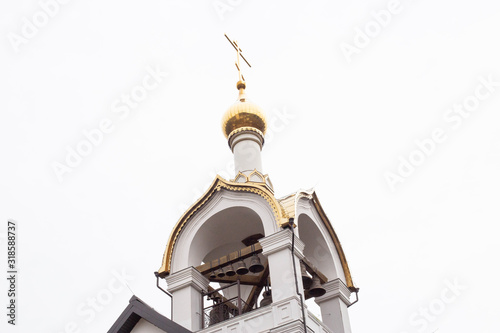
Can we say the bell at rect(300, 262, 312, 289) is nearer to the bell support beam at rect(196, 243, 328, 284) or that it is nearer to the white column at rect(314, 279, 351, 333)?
the bell support beam at rect(196, 243, 328, 284)

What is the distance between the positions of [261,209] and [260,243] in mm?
723

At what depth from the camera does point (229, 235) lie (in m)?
14.0

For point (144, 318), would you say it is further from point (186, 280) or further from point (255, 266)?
point (255, 266)

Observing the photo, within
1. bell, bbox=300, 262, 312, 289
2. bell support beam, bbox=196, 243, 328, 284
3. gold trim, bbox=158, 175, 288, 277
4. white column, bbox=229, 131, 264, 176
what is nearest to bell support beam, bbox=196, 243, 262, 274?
bell support beam, bbox=196, 243, 328, 284

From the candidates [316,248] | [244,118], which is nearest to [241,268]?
[316,248]

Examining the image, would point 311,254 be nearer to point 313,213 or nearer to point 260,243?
point 313,213

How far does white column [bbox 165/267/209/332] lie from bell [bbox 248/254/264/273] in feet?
3.10

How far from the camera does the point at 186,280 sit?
41.9 feet

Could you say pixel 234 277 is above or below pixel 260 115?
below

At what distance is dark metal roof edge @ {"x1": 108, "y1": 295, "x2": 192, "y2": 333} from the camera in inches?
460

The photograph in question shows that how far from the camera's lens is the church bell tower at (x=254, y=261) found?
11953 mm

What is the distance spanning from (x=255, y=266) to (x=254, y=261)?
95 millimetres

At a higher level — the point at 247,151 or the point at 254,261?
the point at 247,151

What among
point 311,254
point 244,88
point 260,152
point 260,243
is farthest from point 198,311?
point 244,88
